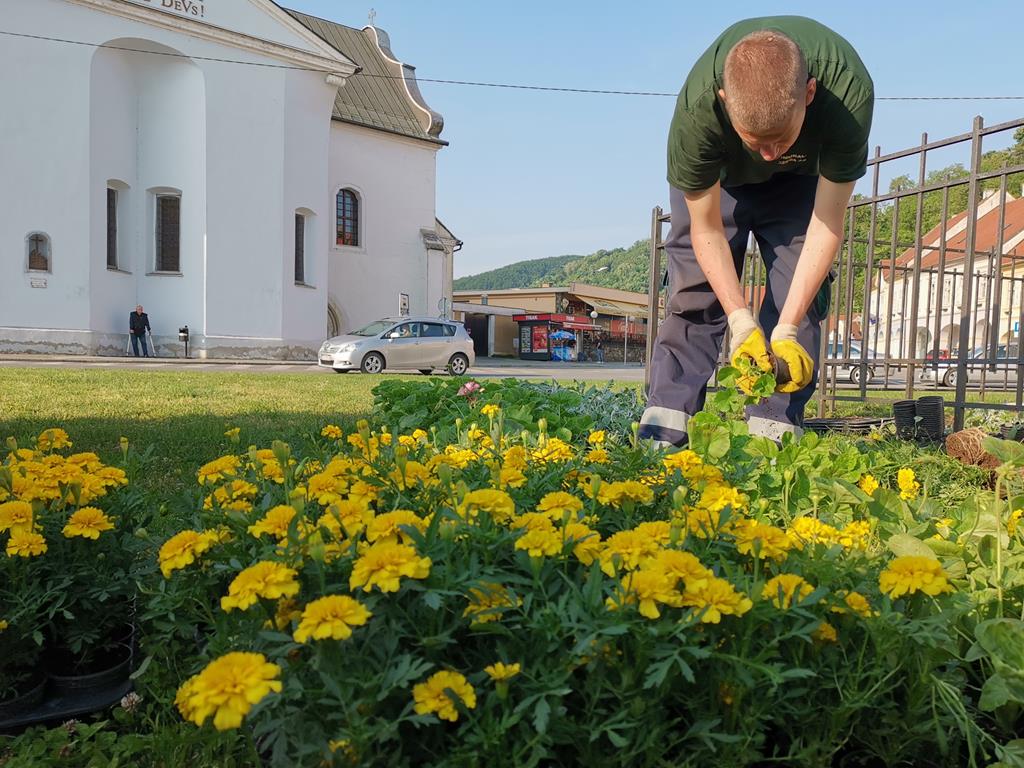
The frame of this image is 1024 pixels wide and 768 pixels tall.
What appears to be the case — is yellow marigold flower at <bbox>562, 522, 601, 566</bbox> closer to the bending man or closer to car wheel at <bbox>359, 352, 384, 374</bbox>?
the bending man

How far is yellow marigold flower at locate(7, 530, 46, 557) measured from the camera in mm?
1401

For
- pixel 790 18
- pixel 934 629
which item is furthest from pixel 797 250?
pixel 934 629

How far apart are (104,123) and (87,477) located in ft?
67.8

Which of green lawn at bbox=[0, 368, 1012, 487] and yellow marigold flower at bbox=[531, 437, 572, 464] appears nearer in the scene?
yellow marigold flower at bbox=[531, 437, 572, 464]

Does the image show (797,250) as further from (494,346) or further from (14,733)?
(494,346)

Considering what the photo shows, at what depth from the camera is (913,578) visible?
1.16 meters

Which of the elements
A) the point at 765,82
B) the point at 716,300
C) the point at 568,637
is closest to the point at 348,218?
the point at 716,300

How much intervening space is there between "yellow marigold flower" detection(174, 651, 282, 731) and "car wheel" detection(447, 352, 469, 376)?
55.2 feet

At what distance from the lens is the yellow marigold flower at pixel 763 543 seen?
124cm

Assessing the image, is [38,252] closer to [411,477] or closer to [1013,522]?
[411,477]

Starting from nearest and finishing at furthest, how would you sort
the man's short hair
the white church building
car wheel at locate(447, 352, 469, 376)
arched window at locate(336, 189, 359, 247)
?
1. the man's short hair
2. car wheel at locate(447, 352, 469, 376)
3. the white church building
4. arched window at locate(336, 189, 359, 247)

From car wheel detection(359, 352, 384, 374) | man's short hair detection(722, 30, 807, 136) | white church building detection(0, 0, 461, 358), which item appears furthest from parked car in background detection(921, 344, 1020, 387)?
white church building detection(0, 0, 461, 358)

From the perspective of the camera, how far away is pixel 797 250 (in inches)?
133

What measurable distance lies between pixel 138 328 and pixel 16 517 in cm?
1975
